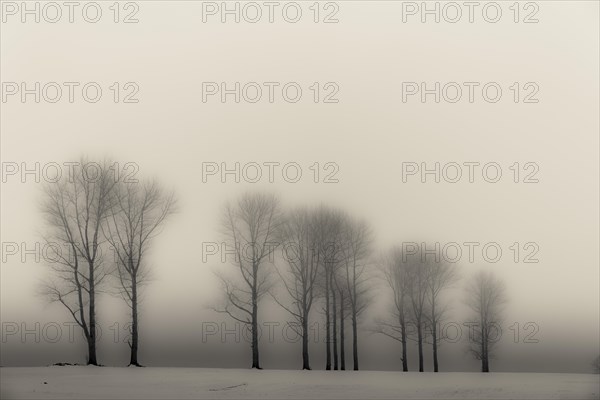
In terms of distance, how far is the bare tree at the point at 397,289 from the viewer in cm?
4484

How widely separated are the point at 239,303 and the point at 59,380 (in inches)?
437

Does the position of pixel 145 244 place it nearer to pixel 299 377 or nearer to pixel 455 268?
pixel 299 377

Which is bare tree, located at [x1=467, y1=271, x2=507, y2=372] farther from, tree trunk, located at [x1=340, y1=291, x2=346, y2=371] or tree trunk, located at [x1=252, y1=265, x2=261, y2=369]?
tree trunk, located at [x1=252, y1=265, x2=261, y2=369]

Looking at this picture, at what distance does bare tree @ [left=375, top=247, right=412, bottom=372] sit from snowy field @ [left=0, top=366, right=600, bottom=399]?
22.8 feet

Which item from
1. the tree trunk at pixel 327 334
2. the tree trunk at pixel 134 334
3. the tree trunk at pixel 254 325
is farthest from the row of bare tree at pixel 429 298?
the tree trunk at pixel 134 334

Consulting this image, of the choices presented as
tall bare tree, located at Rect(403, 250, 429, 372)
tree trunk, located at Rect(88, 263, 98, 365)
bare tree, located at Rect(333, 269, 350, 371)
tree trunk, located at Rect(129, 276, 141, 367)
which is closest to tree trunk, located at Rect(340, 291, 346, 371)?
bare tree, located at Rect(333, 269, 350, 371)

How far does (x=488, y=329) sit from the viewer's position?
1777 inches

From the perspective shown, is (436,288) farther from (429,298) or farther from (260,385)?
(260,385)

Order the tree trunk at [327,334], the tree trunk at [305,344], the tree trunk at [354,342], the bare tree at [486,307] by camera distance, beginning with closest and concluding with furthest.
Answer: the tree trunk at [305,344] < the tree trunk at [354,342] < the tree trunk at [327,334] < the bare tree at [486,307]

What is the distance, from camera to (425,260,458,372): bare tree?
44.7 m

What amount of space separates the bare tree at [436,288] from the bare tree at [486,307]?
1180 millimetres

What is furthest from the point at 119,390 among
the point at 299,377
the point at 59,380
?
the point at 299,377

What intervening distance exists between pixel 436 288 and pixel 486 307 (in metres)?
2.60

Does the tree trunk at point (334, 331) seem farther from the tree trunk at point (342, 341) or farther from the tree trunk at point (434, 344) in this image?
the tree trunk at point (434, 344)
